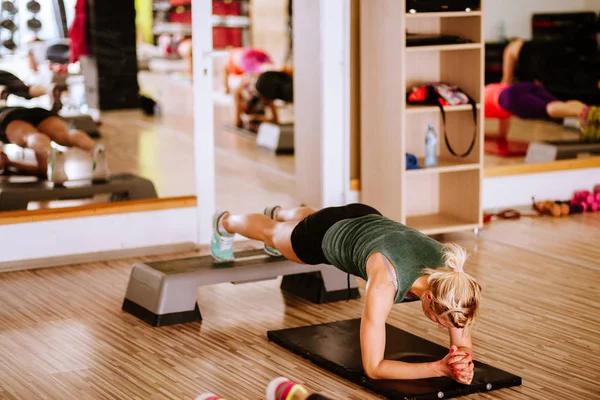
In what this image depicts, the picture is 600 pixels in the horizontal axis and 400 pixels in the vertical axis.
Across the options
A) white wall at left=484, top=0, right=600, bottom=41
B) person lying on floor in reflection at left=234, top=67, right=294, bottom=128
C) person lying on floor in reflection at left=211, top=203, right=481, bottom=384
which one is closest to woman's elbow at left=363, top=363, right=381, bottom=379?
person lying on floor in reflection at left=211, top=203, right=481, bottom=384

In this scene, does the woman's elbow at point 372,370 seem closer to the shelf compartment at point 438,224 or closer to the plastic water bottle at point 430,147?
the shelf compartment at point 438,224

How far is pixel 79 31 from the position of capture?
188 inches

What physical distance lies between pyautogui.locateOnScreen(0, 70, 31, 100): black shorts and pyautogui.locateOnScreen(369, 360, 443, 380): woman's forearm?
2606 millimetres

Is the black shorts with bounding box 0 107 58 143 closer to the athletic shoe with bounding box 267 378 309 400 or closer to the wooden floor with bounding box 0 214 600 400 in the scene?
the wooden floor with bounding box 0 214 600 400

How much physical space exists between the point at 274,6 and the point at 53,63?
5663mm

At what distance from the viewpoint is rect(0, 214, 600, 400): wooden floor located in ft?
10.5

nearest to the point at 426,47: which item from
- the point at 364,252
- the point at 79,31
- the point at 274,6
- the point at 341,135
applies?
the point at 341,135

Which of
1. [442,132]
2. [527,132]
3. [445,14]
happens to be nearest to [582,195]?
[527,132]

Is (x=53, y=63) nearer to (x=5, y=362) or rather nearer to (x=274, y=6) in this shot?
(x=5, y=362)

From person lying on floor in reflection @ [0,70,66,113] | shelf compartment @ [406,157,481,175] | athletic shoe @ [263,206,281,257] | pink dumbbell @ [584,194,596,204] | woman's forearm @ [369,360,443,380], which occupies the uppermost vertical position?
person lying on floor in reflection @ [0,70,66,113]

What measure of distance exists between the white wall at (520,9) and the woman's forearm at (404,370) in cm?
440

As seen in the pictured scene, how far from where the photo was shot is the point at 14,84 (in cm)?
471

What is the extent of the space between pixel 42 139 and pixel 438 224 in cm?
220

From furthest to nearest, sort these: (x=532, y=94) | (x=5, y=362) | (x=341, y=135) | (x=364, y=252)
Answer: (x=532, y=94), (x=341, y=135), (x=5, y=362), (x=364, y=252)
